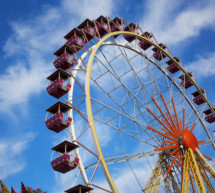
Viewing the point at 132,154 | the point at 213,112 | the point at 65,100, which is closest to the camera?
the point at 65,100

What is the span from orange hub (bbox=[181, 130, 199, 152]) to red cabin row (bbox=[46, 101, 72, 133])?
6.60 m

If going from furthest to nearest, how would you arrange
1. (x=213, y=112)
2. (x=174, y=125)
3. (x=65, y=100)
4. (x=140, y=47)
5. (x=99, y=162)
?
(x=213, y=112), (x=140, y=47), (x=174, y=125), (x=65, y=100), (x=99, y=162)

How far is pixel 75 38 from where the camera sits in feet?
56.6

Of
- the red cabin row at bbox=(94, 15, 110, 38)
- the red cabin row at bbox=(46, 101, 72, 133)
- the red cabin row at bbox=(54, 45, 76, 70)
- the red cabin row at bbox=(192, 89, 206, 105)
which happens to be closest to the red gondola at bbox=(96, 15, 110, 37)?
the red cabin row at bbox=(94, 15, 110, 38)

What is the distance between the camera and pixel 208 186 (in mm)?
16188

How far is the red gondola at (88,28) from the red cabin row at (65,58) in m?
2.52

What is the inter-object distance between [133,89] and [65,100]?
660 centimetres

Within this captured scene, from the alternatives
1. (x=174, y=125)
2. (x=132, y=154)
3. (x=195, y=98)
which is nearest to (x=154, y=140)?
(x=174, y=125)

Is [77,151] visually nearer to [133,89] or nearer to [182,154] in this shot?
[182,154]

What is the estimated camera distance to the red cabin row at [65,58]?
1565 centimetres

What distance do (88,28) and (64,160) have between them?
9.49 meters

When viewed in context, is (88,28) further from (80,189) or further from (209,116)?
(209,116)

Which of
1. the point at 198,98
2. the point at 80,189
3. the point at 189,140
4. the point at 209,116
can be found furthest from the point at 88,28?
the point at 209,116

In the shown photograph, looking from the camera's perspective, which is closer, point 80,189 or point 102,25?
point 80,189
